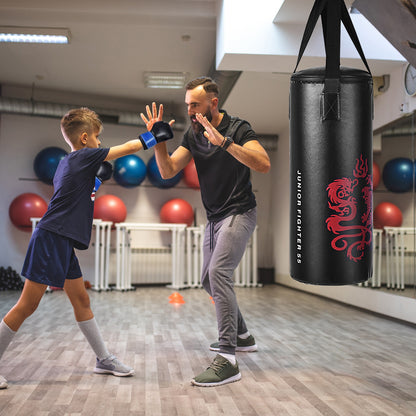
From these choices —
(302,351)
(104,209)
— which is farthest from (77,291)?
(104,209)

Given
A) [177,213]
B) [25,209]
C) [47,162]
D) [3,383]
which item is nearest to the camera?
[3,383]

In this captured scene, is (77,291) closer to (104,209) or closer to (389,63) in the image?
(389,63)

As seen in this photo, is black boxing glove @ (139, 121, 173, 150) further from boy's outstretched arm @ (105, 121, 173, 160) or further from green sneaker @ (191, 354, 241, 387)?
green sneaker @ (191, 354, 241, 387)

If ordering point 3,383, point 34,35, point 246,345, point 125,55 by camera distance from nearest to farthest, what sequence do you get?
point 3,383
point 246,345
point 34,35
point 125,55

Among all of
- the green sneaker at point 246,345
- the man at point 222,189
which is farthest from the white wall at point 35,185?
the man at point 222,189

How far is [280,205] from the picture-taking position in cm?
753

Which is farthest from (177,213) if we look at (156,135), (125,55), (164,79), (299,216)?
(299,216)

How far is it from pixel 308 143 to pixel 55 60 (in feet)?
17.4

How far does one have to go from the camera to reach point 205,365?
2369 mm

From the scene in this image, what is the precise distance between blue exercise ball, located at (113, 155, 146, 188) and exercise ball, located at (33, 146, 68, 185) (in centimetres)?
80

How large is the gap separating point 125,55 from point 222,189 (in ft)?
13.5

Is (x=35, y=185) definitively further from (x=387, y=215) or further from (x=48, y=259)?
(x=48, y=259)

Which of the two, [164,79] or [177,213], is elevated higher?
[164,79]

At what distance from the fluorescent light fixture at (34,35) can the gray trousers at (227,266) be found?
3699 mm
